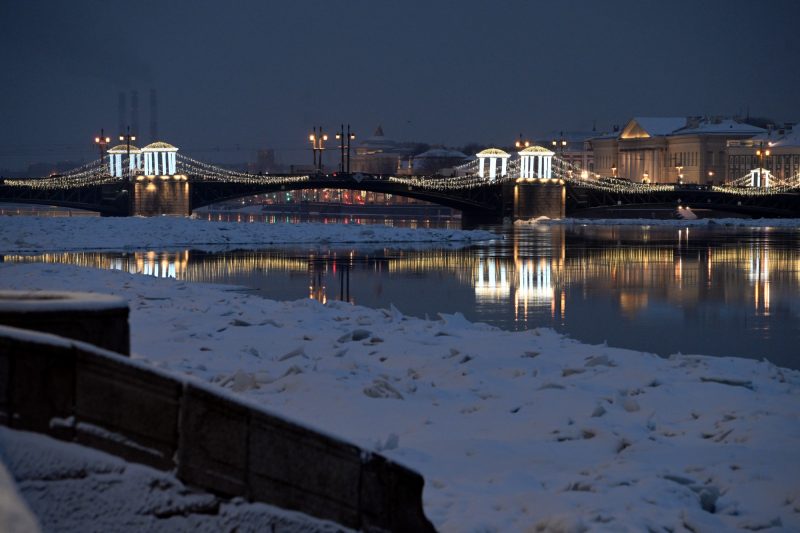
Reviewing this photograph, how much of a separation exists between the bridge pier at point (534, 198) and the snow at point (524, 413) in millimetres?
71347

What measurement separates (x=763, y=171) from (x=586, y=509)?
11123cm

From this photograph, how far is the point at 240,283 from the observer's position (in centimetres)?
2678

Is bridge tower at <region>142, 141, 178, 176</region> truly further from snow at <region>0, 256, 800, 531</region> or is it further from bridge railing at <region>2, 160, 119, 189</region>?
snow at <region>0, 256, 800, 531</region>

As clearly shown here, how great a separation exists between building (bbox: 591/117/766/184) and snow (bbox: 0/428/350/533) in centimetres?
12644

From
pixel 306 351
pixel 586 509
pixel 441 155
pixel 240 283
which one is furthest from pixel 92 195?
pixel 441 155

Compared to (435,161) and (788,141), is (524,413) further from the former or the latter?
(435,161)

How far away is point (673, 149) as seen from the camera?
134 meters

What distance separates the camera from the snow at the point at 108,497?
14.6 ft

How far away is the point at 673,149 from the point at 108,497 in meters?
135

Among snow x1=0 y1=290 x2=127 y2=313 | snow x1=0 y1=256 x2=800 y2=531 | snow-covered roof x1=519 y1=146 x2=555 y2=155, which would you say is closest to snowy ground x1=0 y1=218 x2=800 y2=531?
snow x1=0 y1=256 x2=800 y2=531

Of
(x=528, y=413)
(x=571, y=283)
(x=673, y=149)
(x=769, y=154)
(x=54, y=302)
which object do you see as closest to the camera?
(x=54, y=302)

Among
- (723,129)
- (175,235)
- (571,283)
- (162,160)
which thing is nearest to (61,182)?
(162,160)

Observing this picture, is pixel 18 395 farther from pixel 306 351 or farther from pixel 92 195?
pixel 92 195

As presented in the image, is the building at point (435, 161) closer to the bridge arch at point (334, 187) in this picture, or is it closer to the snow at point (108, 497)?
the bridge arch at point (334, 187)
